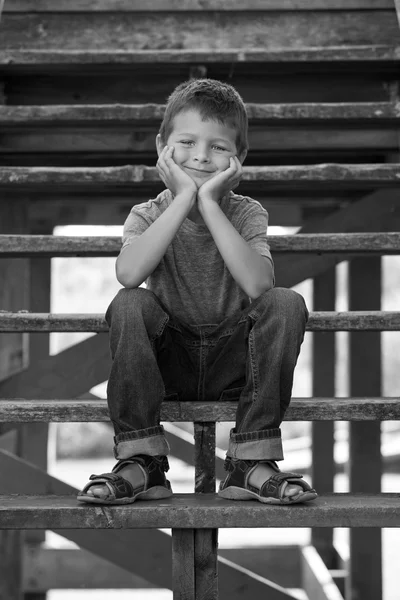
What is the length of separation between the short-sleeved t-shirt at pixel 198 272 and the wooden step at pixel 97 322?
21 centimetres

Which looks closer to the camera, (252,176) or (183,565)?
(183,565)

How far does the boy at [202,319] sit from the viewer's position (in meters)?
1.67

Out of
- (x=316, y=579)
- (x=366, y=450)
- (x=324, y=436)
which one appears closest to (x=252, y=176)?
(x=366, y=450)

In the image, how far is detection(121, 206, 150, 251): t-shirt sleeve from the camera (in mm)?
1908

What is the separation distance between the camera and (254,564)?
14.6 ft

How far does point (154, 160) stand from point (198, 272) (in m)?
1.52

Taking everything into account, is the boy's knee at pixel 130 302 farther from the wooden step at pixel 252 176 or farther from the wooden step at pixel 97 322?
the wooden step at pixel 252 176

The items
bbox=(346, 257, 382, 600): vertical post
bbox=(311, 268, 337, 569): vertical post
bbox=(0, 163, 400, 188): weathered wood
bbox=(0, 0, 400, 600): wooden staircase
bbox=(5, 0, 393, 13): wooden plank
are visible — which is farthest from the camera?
bbox=(311, 268, 337, 569): vertical post

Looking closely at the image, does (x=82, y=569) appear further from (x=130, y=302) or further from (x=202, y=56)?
(x=130, y=302)

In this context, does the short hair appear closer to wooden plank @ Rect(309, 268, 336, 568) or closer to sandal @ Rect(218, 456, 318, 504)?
sandal @ Rect(218, 456, 318, 504)

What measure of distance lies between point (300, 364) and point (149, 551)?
13421 millimetres

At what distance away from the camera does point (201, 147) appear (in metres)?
1.91

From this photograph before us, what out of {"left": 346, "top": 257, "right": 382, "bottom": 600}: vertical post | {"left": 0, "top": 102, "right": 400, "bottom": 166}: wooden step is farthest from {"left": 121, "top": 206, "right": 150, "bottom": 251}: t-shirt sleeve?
{"left": 346, "top": 257, "right": 382, "bottom": 600}: vertical post

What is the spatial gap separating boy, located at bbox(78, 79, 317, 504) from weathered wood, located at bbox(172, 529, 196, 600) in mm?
115
